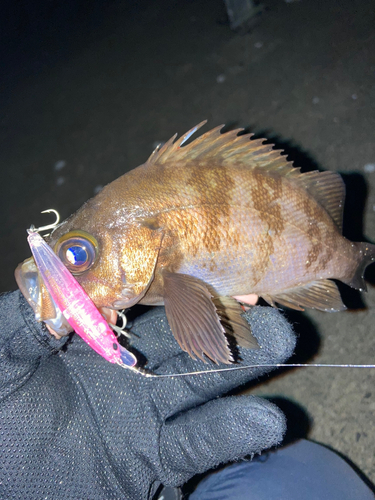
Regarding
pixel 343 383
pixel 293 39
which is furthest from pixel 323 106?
pixel 343 383

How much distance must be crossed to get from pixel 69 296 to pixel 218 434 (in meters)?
0.69

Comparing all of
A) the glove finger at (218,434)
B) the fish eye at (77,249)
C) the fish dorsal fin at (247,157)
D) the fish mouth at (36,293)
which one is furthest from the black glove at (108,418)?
the fish dorsal fin at (247,157)

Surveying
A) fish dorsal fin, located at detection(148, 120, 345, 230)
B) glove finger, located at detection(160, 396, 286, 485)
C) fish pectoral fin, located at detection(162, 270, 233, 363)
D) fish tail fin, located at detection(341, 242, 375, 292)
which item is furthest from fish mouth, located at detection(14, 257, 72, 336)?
fish tail fin, located at detection(341, 242, 375, 292)

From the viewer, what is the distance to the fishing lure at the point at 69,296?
1056 mm

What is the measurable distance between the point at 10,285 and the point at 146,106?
84.0 inches

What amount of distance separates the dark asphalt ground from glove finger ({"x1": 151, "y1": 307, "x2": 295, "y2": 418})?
2.83 ft

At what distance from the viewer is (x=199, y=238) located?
113 cm

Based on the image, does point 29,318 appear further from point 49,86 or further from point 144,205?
point 49,86

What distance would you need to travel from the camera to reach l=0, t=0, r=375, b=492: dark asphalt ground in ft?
6.68

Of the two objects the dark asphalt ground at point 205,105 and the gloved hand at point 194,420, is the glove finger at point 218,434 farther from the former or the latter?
the dark asphalt ground at point 205,105

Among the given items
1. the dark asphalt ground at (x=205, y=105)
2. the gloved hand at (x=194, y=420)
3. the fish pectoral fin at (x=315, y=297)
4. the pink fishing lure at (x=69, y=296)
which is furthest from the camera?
the dark asphalt ground at (x=205, y=105)

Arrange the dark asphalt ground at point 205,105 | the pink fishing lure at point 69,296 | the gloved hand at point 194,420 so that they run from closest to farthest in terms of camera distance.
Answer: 1. the pink fishing lure at point 69,296
2. the gloved hand at point 194,420
3. the dark asphalt ground at point 205,105

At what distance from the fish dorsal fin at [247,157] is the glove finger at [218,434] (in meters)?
0.77

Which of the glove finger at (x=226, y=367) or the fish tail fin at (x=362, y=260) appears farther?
the fish tail fin at (x=362, y=260)
